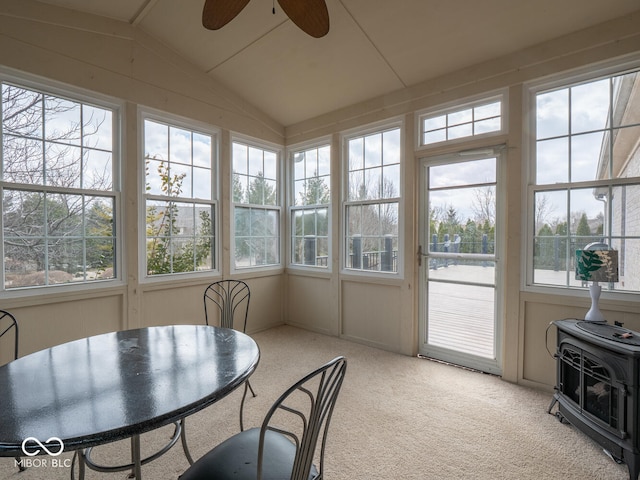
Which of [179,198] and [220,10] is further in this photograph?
[179,198]

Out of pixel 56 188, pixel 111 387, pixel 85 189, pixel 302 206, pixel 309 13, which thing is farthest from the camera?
pixel 302 206

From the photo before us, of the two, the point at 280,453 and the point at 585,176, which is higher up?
the point at 585,176

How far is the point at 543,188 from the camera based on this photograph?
2631mm

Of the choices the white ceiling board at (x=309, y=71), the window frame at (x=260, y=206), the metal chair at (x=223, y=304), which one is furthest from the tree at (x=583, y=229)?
the window frame at (x=260, y=206)

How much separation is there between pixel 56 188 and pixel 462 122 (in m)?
3.76

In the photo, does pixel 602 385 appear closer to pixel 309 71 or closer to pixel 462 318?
pixel 462 318

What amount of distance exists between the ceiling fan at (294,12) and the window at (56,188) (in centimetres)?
170

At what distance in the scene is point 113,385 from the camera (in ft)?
3.94

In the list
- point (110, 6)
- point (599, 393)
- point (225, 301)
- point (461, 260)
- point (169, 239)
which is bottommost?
point (599, 393)

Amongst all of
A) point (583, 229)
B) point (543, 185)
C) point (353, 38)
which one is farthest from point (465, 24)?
point (583, 229)

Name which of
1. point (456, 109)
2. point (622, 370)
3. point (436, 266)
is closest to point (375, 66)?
point (456, 109)

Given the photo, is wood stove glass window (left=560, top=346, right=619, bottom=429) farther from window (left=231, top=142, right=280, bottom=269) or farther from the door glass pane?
window (left=231, top=142, right=280, bottom=269)

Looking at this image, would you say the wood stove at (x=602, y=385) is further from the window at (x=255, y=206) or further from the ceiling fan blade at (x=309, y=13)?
the window at (x=255, y=206)

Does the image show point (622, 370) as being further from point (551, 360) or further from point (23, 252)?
point (23, 252)
